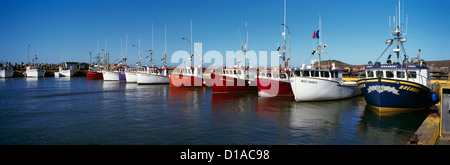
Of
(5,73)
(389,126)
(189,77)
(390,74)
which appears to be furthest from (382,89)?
(5,73)

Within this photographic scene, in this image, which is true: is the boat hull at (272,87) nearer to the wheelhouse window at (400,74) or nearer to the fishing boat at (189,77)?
the wheelhouse window at (400,74)

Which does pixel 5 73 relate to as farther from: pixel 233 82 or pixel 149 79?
pixel 233 82

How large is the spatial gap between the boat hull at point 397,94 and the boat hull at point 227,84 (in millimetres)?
16426

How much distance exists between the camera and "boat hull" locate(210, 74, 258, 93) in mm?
32562

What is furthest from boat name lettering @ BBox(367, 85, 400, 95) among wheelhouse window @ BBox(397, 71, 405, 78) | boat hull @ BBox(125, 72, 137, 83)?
boat hull @ BBox(125, 72, 137, 83)

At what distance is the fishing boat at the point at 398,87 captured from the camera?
16.4 meters

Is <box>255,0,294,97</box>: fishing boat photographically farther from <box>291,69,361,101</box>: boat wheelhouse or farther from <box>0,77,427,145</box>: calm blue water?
<box>0,77,427,145</box>: calm blue water

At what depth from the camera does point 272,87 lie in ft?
90.6

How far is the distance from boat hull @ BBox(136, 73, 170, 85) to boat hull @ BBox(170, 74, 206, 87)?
9.26 m

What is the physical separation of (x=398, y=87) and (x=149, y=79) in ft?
152
